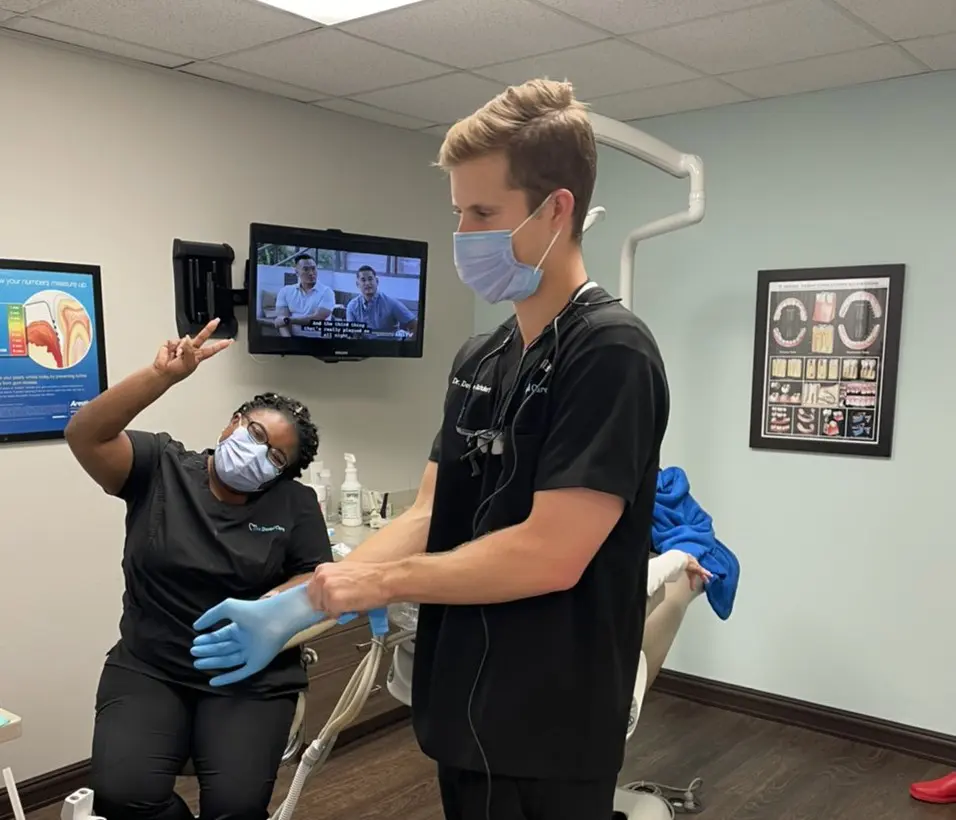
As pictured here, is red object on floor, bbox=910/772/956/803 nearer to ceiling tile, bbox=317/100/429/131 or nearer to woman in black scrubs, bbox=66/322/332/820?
woman in black scrubs, bbox=66/322/332/820

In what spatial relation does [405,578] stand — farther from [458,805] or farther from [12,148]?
[12,148]

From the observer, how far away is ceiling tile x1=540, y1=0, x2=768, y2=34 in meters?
2.29

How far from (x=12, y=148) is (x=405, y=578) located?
6.98 ft

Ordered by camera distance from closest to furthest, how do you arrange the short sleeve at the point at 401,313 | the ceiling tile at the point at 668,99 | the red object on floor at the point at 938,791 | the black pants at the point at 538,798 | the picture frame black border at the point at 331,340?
the black pants at the point at 538,798 → the red object on floor at the point at 938,791 → the picture frame black border at the point at 331,340 → the ceiling tile at the point at 668,99 → the short sleeve at the point at 401,313

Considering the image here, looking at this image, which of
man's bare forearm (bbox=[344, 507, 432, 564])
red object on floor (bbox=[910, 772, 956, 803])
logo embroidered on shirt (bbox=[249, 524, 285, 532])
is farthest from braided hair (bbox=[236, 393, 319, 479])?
red object on floor (bbox=[910, 772, 956, 803])

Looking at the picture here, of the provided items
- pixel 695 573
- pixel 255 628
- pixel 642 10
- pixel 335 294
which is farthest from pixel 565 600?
pixel 335 294

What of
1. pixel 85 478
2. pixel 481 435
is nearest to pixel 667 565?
pixel 481 435

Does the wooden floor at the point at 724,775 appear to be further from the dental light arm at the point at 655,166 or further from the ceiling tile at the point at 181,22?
the ceiling tile at the point at 181,22

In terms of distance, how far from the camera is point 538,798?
1160mm

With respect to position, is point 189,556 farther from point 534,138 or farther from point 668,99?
point 668,99

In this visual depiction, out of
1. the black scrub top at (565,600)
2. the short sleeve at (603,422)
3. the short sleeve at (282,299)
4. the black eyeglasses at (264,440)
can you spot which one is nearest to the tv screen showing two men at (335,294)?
the short sleeve at (282,299)

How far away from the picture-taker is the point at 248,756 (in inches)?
76.2

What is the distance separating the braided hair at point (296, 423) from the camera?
2.15 metres

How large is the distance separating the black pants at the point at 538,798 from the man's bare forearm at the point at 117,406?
1113mm
